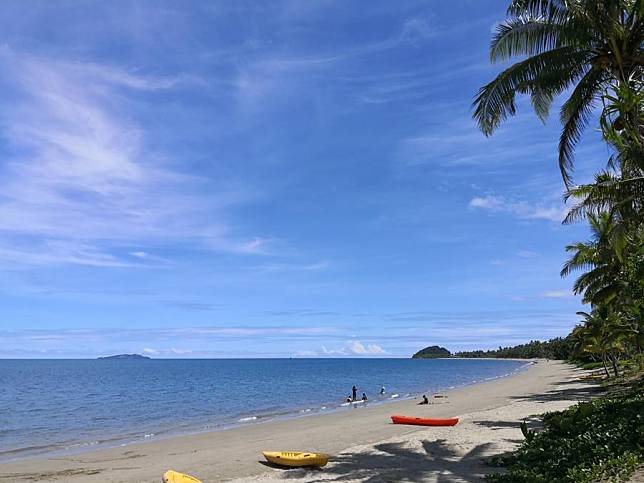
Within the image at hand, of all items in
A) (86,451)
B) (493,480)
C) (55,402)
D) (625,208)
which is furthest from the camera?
(55,402)

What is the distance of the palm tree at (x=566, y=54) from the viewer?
10648mm

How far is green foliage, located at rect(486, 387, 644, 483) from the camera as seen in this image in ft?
23.6

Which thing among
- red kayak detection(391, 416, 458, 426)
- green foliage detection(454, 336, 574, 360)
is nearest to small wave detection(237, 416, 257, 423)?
red kayak detection(391, 416, 458, 426)

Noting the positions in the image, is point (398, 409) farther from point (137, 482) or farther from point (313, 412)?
point (137, 482)

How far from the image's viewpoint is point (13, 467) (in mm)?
16156

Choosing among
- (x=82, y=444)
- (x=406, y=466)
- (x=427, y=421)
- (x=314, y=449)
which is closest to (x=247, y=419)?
(x=82, y=444)

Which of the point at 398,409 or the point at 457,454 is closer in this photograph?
the point at 457,454

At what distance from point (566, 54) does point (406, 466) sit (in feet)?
31.3

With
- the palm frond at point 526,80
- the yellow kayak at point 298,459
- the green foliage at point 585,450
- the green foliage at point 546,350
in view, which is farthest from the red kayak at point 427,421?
Answer: the green foliage at point 546,350

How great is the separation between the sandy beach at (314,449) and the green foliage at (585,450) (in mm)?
996

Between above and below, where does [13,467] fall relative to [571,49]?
below

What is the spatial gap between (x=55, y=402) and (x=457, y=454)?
41737 millimetres

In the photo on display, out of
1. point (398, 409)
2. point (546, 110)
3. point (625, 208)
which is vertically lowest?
point (398, 409)

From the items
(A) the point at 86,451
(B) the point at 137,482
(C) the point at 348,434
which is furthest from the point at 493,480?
(A) the point at 86,451
